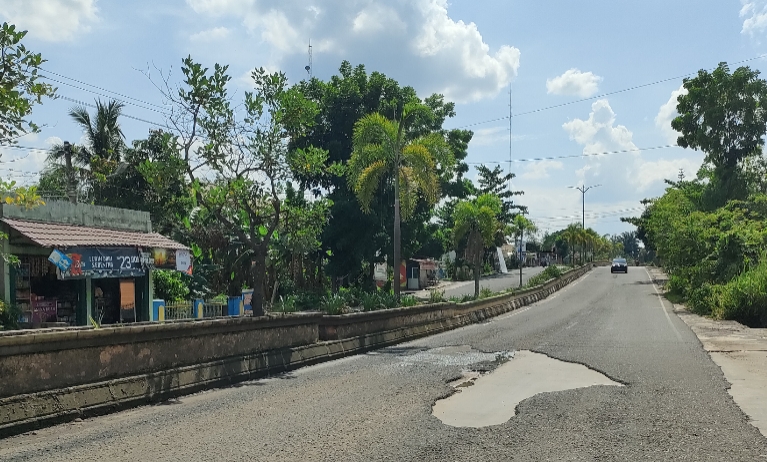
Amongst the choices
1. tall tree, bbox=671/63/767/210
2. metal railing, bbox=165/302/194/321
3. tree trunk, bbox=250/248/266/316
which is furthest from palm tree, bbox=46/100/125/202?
tall tree, bbox=671/63/767/210

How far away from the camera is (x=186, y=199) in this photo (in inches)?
516

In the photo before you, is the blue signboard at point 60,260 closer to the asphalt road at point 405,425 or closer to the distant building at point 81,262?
the distant building at point 81,262

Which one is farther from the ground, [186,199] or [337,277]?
[186,199]

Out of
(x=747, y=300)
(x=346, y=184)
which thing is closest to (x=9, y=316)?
(x=346, y=184)

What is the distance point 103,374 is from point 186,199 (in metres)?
5.46

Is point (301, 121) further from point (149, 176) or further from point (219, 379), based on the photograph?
point (219, 379)

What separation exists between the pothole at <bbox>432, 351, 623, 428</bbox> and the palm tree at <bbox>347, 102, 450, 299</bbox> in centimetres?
851

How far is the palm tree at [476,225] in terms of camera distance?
32625mm

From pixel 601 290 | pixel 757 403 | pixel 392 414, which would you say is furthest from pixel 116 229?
pixel 601 290

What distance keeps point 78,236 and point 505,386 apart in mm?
13662

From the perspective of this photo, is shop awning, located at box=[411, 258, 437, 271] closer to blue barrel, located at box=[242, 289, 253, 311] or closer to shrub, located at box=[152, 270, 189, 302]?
blue barrel, located at box=[242, 289, 253, 311]

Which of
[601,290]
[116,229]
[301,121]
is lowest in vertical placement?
[601,290]

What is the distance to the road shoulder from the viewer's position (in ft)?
28.6

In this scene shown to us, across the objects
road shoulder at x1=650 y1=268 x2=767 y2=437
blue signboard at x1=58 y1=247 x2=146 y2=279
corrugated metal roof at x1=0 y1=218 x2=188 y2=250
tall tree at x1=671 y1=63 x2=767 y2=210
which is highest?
tall tree at x1=671 y1=63 x2=767 y2=210
